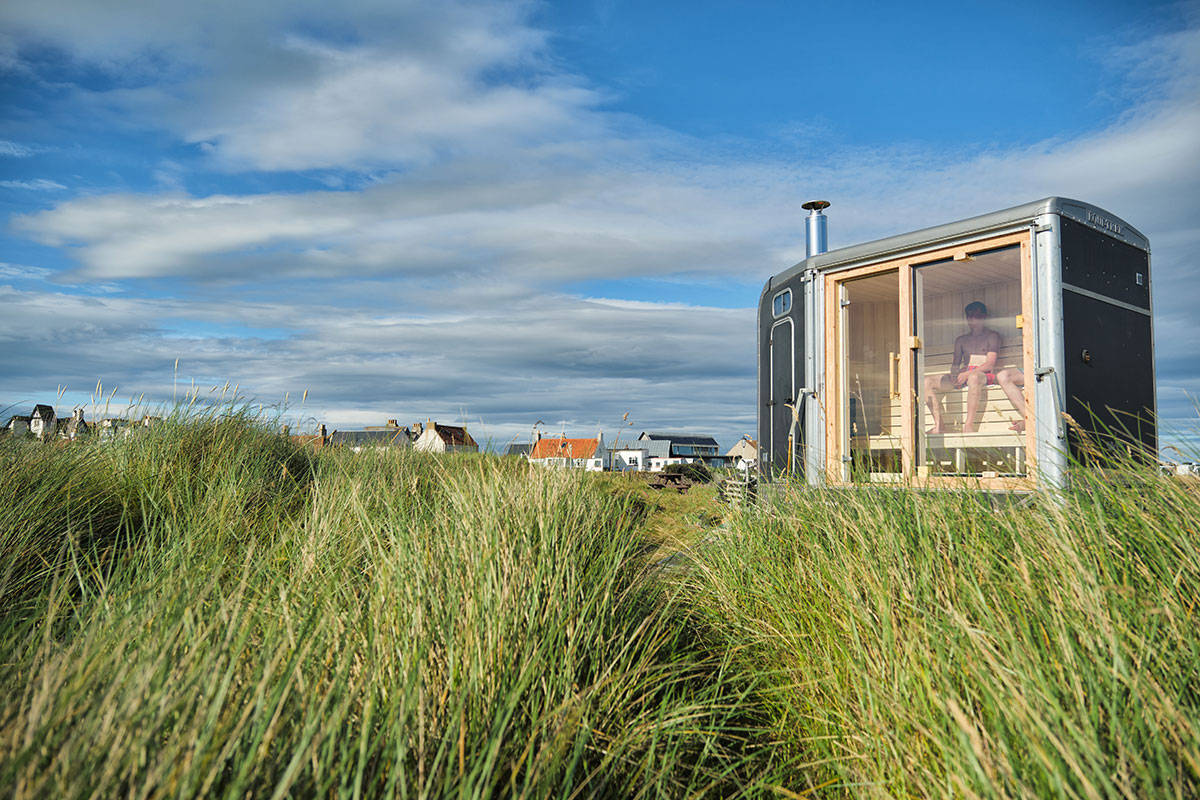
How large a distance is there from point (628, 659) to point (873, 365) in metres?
6.02

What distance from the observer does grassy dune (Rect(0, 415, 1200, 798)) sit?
168cm

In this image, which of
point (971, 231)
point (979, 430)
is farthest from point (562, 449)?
point (971, 231)

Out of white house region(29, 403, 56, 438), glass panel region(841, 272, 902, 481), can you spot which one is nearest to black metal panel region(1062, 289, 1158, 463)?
glass panel region(841, 272, 902, 481)

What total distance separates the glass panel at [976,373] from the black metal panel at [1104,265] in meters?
0.38

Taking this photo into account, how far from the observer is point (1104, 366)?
6.23 m

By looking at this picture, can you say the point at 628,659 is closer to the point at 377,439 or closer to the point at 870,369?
the point at 870,369

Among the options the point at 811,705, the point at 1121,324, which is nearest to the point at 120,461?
the point at 811,705

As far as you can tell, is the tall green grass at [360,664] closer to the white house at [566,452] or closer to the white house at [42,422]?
the white house at [566,452]

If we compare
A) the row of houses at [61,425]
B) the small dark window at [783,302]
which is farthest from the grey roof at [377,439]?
the small dark window at [783,302]

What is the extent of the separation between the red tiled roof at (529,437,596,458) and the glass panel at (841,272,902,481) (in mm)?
2586

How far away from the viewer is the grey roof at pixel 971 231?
580 cm

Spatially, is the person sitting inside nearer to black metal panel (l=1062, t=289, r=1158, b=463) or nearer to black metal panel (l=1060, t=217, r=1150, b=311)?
black metal panel (l=1062, t=289, r=1158, b=463)

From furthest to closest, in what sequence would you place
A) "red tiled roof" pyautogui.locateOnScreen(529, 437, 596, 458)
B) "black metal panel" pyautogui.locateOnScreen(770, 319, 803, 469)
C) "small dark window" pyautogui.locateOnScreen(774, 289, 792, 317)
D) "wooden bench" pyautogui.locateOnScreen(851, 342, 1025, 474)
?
"small dark window" pyautogui.locateOnScreen(774, 289, 792, 317) → "black metal panel" pyautogui.locateOnScreen(770, 319, 803, 469) → "wooden bench" pyautogui.locateOnScreen(851, 342, 1025, 474) → "red tiled roof" pyautogui.locateOnScreen(529, 437, 596, 458)

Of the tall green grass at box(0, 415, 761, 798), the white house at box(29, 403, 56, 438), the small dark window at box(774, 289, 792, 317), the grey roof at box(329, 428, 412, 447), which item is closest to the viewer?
the tall green grass at box(0, 415, 761, 798)
